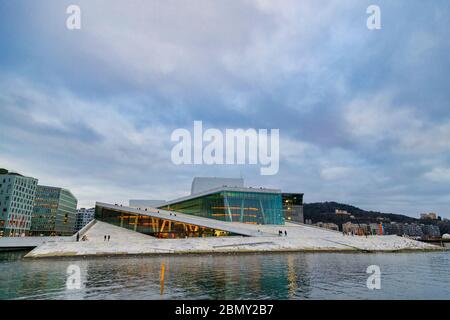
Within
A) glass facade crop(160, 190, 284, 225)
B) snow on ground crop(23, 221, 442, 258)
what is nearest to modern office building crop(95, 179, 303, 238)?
glass facade crop(160, 190, 284, 225)

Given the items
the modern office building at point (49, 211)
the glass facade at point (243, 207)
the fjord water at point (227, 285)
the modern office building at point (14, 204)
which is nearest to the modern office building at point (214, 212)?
the glass facade at point (243, 207)

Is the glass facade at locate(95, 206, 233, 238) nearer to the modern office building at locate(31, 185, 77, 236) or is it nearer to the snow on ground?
the snow on ground

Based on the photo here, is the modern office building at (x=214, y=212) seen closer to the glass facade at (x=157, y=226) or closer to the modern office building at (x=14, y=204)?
the glass facade at (x=157, y=226)

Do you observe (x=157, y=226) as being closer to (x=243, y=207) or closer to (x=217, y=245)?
(x=217, y=245)

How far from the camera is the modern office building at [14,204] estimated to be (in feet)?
330

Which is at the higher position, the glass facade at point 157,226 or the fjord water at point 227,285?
the glass facade at point 157,226

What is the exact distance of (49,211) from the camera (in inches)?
5541

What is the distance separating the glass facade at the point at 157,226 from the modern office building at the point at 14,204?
6693 cm

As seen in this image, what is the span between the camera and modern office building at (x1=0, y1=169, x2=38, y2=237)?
330 ft

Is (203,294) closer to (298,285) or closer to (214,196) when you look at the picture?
(298,285)

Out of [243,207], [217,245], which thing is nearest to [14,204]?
[243,207]

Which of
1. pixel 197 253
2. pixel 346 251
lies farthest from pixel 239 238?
pixel 346 251

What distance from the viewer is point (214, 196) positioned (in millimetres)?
59656
